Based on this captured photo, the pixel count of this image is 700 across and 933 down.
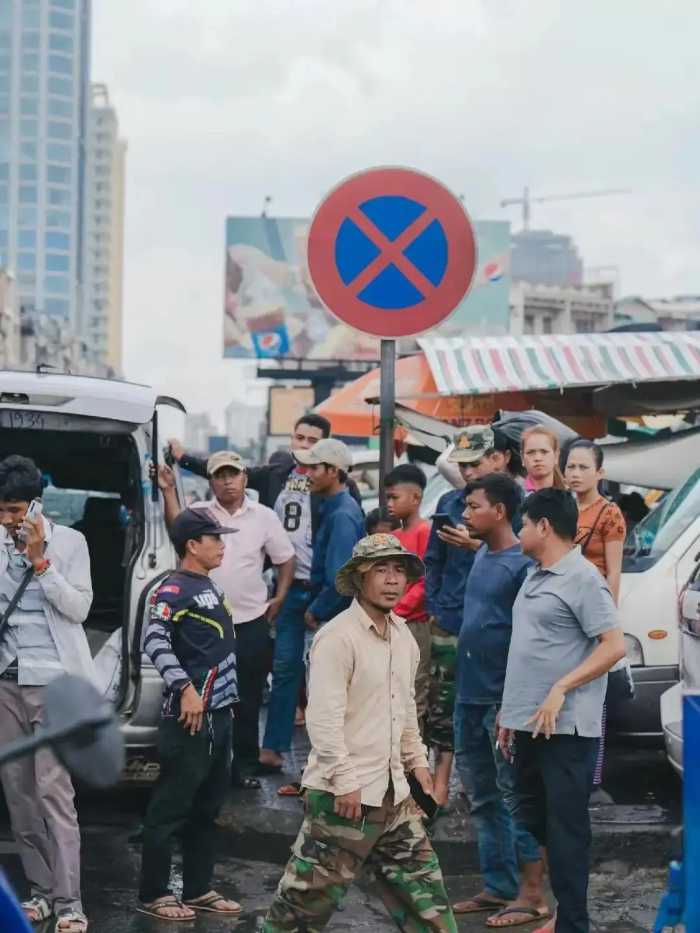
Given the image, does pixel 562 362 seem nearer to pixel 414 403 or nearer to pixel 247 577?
pixel 414 403

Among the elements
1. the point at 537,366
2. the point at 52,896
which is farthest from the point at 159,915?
the point at 537,366

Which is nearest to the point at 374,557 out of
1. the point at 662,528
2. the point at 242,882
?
the point at 242,882

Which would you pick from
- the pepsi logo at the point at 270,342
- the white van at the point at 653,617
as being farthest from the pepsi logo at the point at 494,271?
the white van at the point at 653,617

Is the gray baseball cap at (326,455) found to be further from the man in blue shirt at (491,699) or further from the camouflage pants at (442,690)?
the man in blue shirt at (491,699)

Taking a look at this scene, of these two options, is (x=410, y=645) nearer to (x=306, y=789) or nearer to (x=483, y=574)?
(x=306, y=789)

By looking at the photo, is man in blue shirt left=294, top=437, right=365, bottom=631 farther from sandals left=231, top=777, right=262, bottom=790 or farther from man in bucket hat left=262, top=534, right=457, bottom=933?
man in bucket hat left=262, top=534, right=457, bottom=933

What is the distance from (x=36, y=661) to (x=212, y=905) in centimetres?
124

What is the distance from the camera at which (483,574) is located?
595 centimetres

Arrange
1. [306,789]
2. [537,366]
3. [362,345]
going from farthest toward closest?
[362,345], [537,366], [306,789]

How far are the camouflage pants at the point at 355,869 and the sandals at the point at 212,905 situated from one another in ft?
4.16

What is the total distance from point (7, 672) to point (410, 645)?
1.78m

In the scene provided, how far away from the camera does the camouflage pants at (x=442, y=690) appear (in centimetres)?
704

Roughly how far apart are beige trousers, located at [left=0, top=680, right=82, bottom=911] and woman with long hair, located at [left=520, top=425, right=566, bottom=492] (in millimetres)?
2477

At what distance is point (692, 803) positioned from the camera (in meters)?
3.86
